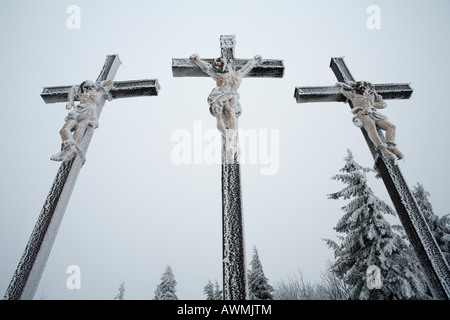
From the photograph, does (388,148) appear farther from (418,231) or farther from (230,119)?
(230,119)

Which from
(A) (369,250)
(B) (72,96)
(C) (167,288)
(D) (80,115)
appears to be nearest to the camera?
(D) (80,115)

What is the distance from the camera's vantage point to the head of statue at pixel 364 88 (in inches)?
156

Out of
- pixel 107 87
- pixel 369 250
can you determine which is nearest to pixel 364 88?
pixel 107 87

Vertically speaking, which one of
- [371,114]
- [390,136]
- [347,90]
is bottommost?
[390,136]

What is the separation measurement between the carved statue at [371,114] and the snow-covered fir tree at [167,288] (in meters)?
15.4

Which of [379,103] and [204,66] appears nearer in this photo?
[379,103]

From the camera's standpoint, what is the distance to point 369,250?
8.84m

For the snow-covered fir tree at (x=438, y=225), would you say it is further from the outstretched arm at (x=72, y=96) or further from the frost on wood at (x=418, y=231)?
the outstretched arm at (x=72, y=96)

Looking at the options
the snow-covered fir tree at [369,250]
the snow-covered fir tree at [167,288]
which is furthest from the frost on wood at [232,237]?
the snow-covered fir tree at [167,288]

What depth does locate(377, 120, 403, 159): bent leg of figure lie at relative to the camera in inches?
128

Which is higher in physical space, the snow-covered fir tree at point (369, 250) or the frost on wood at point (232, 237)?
the snow-covered fir tree at point (369, 250)

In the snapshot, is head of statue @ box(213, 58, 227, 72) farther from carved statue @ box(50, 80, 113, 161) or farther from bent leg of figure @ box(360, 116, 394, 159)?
bent leg of figure @ box(360, 116, 394, 159)

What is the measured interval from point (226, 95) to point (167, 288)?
51.9 ft

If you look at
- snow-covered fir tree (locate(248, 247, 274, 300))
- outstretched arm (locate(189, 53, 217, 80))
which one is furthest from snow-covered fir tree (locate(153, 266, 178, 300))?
outstretched arm (locate(189, 53, 217, 80))
